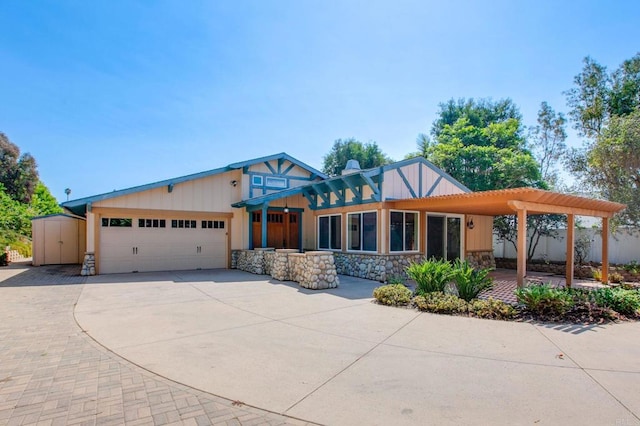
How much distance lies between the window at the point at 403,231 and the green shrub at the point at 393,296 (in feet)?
11.2

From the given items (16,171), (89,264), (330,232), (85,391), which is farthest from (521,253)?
(16,171)

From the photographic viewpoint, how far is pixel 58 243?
16.7m

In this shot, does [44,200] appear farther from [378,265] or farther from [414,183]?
[414,183]

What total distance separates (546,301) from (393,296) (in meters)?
2.91

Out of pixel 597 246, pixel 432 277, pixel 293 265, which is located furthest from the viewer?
pixel 597 246

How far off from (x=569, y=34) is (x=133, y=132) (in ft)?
58.0

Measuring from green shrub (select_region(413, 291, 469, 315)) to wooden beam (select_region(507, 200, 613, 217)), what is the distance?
107 inches

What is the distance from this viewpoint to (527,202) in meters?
8.05

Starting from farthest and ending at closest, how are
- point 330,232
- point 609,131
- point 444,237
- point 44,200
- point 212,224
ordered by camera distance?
point 44,200 < point 212,224 < point 330,232 < point 444,237 < point 609,131

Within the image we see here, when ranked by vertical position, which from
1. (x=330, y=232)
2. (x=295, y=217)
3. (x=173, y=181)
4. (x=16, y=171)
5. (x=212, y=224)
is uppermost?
(x=16, y=171)

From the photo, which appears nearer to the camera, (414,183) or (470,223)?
(414,183)

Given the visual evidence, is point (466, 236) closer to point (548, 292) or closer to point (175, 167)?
point (548, 292)

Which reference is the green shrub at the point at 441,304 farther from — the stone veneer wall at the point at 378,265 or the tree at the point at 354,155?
the tree at the point at 354,155

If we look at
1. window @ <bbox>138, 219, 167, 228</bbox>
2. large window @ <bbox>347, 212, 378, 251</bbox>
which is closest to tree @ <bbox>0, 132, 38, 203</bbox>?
window @ <bbox>138, 219, 167, 228</bbox>
